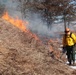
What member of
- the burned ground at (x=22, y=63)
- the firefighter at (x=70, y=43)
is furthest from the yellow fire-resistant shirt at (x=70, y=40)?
the burned ground at (x=22, y=63)

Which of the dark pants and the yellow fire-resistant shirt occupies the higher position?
the yellow fire-resistant shirt

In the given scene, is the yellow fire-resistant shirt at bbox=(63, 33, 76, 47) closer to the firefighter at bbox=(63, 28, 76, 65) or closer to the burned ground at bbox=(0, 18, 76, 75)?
the firefighter at bbox=(63, 28, 76, 65)

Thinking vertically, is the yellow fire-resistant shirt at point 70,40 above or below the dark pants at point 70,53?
above

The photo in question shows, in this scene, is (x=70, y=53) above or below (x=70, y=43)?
below

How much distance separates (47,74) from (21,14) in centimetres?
1658

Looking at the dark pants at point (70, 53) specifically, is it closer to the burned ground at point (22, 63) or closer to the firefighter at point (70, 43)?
the firefighter at point (70, 43)

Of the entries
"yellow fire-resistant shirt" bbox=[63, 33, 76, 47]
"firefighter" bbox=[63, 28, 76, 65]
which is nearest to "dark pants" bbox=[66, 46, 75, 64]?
"firefighter" bbox=[63, 28, 76, 65]

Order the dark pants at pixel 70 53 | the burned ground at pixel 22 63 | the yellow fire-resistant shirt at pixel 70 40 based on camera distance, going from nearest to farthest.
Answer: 1. the burned ground at pixel 22 63
2. the yellow fire-resistant shirt at pixel 70 40
3. the dark pants at pixel 70 53

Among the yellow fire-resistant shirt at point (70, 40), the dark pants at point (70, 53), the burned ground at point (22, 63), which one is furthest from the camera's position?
the dark pants at point (70, 53)

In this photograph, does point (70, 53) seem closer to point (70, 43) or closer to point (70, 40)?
point (70, 43)

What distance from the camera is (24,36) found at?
10.8 metres

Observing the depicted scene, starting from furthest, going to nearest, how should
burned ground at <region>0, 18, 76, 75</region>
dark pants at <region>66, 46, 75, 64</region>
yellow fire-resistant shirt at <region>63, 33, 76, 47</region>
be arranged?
1. dark pants at <region>66, 46, 75, 64</region>
2. yellow fire-resistant shirt at <region>63, 33, 76, 47</region>
3. burned ground at <region>0, 18, 76, 75</region>

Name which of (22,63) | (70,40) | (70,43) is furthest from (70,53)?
(22,63)

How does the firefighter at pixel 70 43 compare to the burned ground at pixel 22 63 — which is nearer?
the burned ground at pixel 22 63
